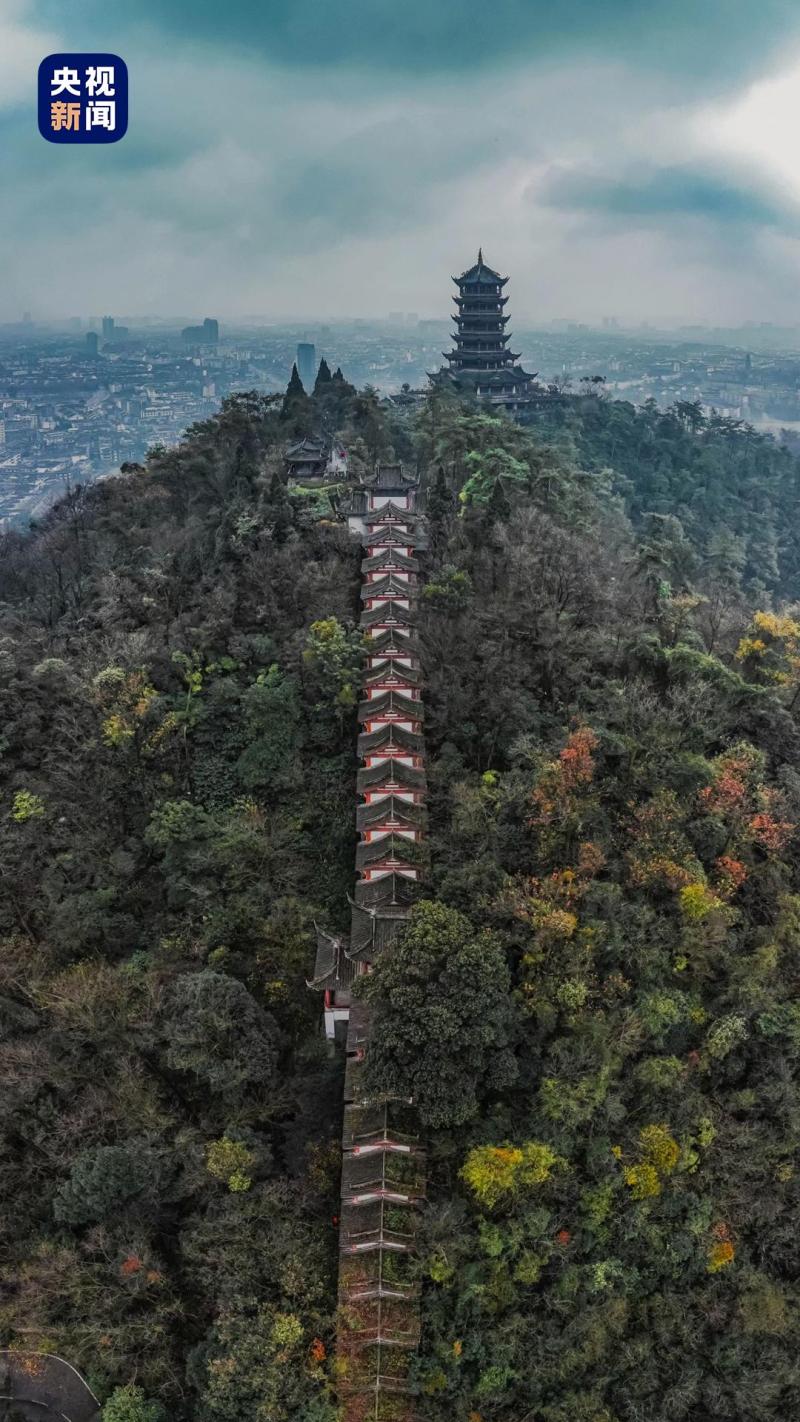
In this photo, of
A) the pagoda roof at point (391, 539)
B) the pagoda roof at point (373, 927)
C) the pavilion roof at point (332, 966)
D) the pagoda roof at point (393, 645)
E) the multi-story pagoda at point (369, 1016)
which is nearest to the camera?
the multi-story pagoda at point (369, 1016)

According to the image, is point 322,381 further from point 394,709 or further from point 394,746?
point 394,746

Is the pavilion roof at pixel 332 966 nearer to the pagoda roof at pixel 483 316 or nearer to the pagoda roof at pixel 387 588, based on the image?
the pagoda roof at pixel 387 588

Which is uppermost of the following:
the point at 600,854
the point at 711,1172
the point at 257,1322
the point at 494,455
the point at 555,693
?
the point at 494,455

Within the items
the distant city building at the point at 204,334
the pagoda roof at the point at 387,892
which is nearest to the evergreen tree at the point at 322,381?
the pagoda roof at the point at 387,892

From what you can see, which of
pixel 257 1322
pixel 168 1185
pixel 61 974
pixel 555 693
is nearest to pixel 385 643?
pixel 555 693

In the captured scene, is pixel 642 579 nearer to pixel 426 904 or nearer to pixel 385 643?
pixel 385 643

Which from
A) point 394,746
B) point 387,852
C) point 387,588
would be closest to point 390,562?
A: point 387,588
